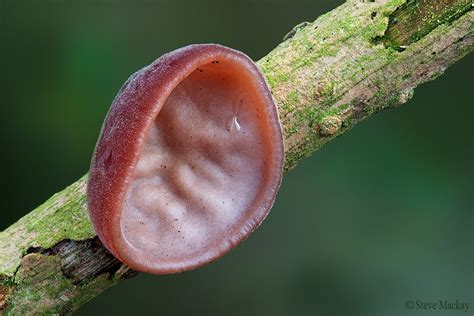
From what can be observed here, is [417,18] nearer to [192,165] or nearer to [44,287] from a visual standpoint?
[192,165]

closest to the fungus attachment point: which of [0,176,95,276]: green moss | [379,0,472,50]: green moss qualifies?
[0,176,95,276]: green moss

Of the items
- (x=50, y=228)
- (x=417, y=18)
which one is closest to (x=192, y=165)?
(x=50, y=228)

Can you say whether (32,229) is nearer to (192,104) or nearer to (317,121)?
(192,104)

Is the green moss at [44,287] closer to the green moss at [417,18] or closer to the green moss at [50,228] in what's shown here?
the green moss at [50,228]

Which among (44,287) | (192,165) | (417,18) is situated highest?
(417,18)

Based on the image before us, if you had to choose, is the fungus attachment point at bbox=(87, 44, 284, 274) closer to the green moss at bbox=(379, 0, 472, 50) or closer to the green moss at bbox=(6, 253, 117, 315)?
the green moss at bbox=(6, 253, 117, 315)

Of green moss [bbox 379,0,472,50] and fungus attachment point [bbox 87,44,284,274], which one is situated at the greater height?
green moss [bbox 379,0,472,50]

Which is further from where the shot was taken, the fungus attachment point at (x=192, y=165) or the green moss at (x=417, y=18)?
the green moss at (x=417, y=18)

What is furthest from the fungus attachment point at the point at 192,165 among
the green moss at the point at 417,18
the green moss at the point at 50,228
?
the green moss at the point at 417,18
